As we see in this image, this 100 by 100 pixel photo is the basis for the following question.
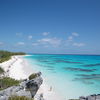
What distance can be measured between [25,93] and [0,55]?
59949 mm

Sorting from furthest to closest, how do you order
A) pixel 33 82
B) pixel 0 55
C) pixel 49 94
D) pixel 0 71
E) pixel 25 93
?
pixel 0 55 < pixel 0 71 < pixel 49 94 < pixel 33 82 < pixel 25 93

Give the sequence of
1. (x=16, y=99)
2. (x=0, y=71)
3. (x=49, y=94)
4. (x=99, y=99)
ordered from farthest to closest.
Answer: (x=0, y=71) < (x=49, y=94) < (x=99, y=99) < (x=16, y=99)

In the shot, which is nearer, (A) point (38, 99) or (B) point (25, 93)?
(B) point (25, 93)

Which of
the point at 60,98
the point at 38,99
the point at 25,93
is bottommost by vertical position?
the point at 60,98

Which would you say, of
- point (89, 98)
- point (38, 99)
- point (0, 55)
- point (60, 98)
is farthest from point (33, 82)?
point (0, 55)

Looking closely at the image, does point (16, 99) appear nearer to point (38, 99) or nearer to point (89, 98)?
point (38, 99)

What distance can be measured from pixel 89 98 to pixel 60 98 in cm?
504

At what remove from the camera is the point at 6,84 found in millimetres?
11672

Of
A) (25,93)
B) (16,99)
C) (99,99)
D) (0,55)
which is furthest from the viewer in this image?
(0,55)

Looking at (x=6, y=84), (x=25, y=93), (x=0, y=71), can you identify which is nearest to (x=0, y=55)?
(x=0, y=71)

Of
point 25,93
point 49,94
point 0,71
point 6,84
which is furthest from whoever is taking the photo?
point 0,71

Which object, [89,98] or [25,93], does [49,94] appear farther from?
[89,98]

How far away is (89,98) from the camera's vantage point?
728 centimetres

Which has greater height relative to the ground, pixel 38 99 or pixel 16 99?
pixel 16 99
